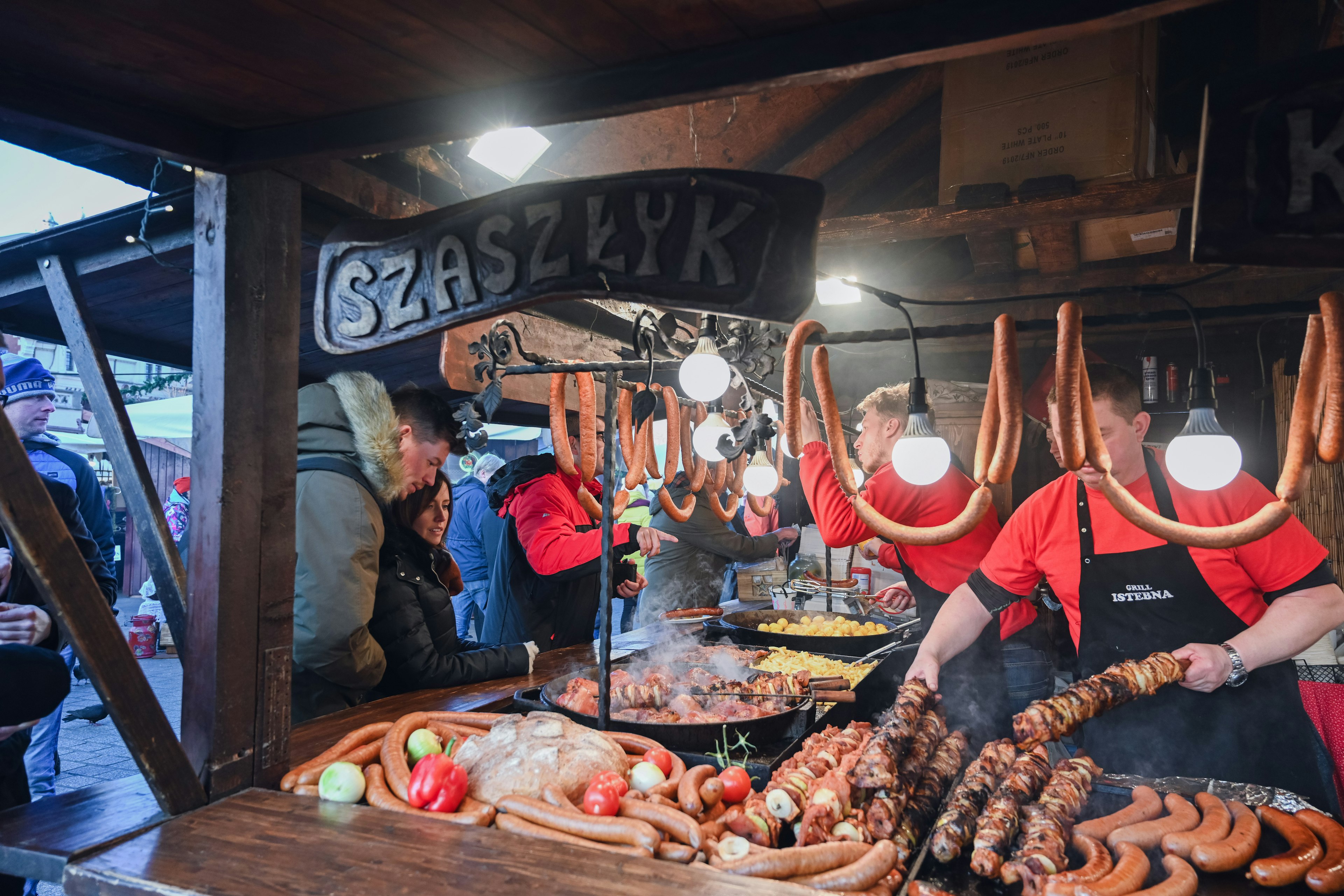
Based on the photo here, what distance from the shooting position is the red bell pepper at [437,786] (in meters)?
2.31

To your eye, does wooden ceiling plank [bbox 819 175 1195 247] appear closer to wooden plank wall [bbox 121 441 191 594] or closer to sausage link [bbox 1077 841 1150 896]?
sausage link [bbox 1077 841 1150 896]

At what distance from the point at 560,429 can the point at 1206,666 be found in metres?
3.08

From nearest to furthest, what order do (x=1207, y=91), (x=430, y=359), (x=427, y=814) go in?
(x=1207, y=91) < (x=427, y=814) < (x=430, y=359)

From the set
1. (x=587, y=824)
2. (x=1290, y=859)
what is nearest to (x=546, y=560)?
(x=587, y=824)

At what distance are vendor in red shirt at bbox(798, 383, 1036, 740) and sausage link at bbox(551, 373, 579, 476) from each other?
134cm

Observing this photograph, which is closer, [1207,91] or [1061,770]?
[1207,91]

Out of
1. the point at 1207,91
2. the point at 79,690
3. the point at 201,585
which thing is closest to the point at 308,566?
the point at 201,585

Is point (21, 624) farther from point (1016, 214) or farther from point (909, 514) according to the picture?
point (1016, 214)

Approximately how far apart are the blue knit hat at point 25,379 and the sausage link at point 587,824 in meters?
4.78

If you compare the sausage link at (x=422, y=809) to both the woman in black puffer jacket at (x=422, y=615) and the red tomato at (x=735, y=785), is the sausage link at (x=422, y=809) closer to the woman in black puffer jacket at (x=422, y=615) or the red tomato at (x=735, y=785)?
the red tomato at (x=735, y=785)

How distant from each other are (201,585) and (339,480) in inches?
41.3

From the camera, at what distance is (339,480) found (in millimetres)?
3377

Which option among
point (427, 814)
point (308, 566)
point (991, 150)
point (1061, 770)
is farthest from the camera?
point (991, 150)

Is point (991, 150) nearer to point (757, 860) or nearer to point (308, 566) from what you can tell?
point (757, 860)
